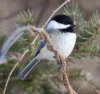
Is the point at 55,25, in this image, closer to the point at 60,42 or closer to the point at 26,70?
the point at 60,42

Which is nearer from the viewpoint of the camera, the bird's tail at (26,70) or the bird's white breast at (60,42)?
the bird's tail at (26,70)

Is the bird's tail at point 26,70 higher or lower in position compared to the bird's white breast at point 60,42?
higher

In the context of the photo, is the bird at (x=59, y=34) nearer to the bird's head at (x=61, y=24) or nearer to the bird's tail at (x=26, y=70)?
the bird's head at (x=61, y=24)

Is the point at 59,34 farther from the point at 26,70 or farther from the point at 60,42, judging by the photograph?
the point at 26,70

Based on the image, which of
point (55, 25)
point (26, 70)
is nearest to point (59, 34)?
point (55, 25)

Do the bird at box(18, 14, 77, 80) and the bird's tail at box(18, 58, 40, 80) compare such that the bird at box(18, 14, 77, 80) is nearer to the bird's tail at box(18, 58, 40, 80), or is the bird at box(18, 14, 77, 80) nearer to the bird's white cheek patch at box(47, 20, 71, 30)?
the bird's white cheek patch at box(47, 20, 71, 30)

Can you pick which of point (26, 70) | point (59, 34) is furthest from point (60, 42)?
point (26, 70)

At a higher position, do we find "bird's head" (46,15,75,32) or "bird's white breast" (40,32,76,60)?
"bird's head" (46,15,75,32)

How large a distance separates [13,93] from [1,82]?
6 centimetres

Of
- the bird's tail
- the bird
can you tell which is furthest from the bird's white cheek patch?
the bird's tail

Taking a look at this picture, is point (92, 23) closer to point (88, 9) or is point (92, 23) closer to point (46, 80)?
point (46, 80)

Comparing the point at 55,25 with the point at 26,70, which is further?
the point at 55,25

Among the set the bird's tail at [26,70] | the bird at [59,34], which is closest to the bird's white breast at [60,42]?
the bird at [59,34]

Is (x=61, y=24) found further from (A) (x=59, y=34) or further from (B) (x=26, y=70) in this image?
(B) (x=26, y=70)
